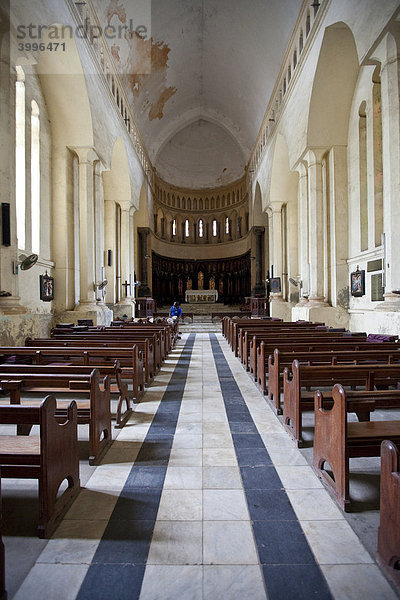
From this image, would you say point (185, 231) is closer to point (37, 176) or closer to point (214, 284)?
point (214, 284)

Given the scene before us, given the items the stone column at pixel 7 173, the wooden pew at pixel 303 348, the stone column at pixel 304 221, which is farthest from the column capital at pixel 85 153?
the wooden pew at pixel 303 348

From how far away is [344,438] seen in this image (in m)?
2.52

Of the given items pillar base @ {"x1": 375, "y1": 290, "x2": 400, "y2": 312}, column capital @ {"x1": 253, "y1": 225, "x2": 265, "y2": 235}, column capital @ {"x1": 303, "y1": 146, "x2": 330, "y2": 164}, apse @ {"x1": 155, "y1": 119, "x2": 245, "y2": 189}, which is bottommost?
pillar base @ {"x1": 375, "y1": 290, "x2": 400, "y2": 312}

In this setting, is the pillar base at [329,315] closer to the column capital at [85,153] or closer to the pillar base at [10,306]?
the pillar base at [10,306]

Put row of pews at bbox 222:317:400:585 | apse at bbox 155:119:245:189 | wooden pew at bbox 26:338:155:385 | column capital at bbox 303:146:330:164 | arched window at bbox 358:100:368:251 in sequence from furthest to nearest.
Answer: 1. apse at bbox 155:119:245:189
2. column capital at bbox 303:146:330:164
3. arched window at bbox 358:100:368:251
4. wooden pew at bbox 26:338:155:385
5. row of pews at bbox 222:317:400:585

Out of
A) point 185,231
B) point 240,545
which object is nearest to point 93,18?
point 240,545

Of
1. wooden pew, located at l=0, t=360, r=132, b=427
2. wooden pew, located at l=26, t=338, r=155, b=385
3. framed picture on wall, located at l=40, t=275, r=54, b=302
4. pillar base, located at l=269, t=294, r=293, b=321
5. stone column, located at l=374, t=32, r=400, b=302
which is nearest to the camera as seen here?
wooden pew, located at l=0, t=360, r=132, b=427

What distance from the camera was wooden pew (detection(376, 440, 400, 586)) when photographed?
182cm

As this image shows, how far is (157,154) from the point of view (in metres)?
27.2

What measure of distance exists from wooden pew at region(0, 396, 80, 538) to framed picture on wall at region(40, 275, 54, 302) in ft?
30.4

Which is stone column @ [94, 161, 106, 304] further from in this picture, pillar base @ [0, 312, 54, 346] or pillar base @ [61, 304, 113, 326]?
pillar base @ [0, 312, 54, 346]

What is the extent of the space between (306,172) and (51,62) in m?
9.21

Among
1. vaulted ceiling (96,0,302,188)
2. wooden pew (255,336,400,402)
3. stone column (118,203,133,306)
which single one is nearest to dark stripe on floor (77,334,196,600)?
wooden pew (255,336,400,402)

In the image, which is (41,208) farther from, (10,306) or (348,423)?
(348,423)
